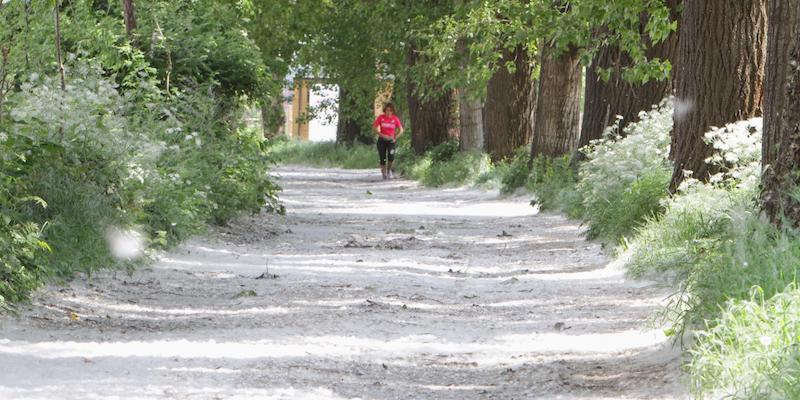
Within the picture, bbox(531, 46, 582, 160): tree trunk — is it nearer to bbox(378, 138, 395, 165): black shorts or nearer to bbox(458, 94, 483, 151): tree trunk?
bbox(458, 94, 483, 151): tree trunk

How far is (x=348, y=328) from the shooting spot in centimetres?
910

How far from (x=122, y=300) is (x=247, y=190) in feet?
20.9

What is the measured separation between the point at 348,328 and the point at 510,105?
19818 mm

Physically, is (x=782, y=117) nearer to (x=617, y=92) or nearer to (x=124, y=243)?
(x=124, y=243)

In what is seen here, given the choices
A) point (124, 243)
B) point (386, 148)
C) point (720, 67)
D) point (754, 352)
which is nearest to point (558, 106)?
point (720, 67)

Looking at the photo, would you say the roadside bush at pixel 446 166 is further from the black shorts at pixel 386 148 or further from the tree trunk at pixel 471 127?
the black shorts at pixel 386 148

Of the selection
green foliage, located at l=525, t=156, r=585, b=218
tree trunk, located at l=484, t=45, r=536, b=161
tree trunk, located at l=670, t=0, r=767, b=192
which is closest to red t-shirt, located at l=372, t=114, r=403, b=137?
tree trunk, located at l=484, t=45, r=536, b=161

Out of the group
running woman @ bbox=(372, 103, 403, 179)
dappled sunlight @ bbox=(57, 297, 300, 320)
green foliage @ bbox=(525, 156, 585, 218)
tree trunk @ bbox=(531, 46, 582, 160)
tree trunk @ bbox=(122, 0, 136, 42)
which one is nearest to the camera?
dappled sunlight @ bbox=(57, 297, 300, 320)

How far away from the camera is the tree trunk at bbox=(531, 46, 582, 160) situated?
23.7 metres

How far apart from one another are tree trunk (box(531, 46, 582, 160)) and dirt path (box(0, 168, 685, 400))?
797cm

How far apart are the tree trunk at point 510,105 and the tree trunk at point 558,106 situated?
3.70 m

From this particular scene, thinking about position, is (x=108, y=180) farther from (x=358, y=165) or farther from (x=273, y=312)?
(x=358, y=165)

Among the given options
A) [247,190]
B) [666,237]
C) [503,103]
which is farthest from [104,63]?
[503,103]

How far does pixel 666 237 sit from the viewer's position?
11625 mm
